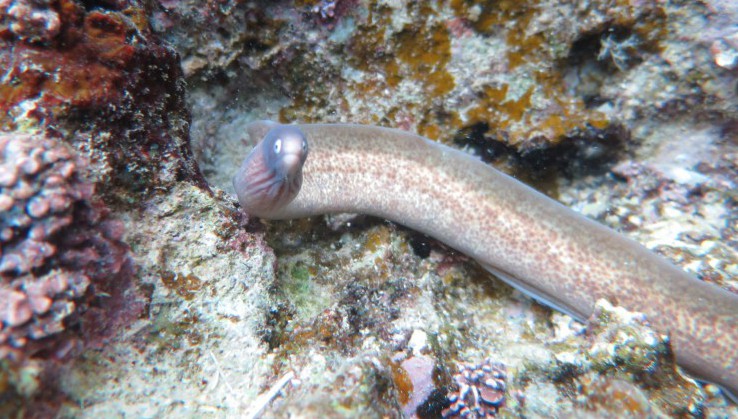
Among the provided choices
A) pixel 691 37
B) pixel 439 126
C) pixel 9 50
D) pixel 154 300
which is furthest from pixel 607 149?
pixel 9 50

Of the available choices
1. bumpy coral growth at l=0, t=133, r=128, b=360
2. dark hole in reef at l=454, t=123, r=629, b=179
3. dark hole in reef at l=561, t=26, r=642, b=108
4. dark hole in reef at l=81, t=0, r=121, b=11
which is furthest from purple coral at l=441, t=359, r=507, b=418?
dark hole in reef at l=81, t=0, r=121, b=11

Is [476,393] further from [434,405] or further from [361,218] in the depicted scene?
[361,218]

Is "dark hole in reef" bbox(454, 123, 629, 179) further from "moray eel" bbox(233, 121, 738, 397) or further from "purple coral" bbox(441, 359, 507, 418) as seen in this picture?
"purple coral" bbox(441, 359, 507, 418)

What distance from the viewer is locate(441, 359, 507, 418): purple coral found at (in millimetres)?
2375

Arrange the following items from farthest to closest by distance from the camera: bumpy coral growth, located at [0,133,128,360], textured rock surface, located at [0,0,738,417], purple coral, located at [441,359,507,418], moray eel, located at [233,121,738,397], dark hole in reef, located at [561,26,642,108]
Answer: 1. dark hole in reef, located at [561,26,642,108]
2. moray eel, located at [233,121,738,397]
3. purple coral, located at [441,359,507,418]
4. textured rock surface, located at [0,0,738,417]
5. bumpy coral growth, located at [0,133,128,360]

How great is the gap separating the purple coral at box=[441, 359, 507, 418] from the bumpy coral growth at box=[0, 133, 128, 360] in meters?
2.11

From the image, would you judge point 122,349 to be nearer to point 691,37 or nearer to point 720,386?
point 720,386

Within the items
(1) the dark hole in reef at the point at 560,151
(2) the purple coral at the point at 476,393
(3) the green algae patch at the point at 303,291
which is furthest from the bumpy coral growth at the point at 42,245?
(1) the dark hole in reef at the point at 560,151

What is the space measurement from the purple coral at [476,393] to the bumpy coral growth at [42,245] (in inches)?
82.9

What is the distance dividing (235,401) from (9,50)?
2.18m

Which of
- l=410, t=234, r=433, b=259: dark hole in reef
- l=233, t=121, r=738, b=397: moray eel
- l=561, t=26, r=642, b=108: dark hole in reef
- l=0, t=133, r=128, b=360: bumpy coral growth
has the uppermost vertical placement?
l=561, t=26, r=642, b=108: dark hole in reef

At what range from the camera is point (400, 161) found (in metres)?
3.08

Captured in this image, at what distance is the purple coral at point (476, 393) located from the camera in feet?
7.79

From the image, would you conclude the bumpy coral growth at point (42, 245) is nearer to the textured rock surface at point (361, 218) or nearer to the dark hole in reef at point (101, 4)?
the textured rock surface at point (361, 218)
